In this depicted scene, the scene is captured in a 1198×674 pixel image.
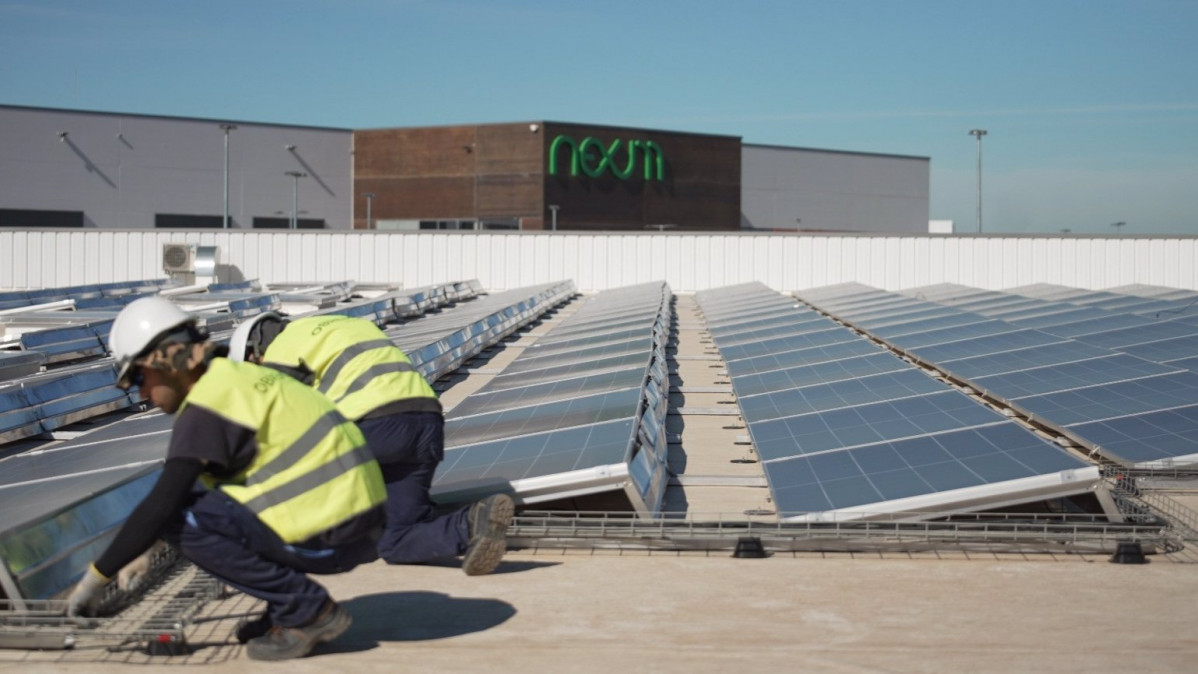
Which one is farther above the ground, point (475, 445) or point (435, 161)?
point (435, 161)

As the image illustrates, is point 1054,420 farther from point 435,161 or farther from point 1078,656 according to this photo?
point 435,161

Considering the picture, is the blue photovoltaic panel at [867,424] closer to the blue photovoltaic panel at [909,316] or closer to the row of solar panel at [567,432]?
the row of solar panel at [567,432]

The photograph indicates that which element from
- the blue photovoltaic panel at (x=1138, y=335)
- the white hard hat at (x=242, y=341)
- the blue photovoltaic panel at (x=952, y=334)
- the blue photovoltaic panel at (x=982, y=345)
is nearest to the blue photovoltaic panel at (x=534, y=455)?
the white hard hat at (x=242, y=341)

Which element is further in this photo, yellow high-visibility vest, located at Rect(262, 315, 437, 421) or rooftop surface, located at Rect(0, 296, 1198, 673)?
yellow high-visibility vest, located at Rect(262, 315, 437, 421)

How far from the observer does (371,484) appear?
19.9 ft

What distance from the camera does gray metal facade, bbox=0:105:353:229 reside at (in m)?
61.2

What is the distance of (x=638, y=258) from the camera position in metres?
40.6

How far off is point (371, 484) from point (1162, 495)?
681 centimetres

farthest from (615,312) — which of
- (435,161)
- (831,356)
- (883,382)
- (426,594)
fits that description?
(435,161)

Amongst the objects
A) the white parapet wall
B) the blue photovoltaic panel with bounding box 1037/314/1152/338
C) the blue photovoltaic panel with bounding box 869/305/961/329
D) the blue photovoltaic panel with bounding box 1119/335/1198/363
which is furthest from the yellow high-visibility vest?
the white parapet wall

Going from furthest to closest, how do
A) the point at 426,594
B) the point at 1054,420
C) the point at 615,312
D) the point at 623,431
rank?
1. the point at 615,312
2. the point at 1054,420
3. the point at 623,431
4. the point at 426,594

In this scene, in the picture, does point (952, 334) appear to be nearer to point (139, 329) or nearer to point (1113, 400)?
point (1113, 400)

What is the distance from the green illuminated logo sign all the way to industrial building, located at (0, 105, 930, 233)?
0.19 ft

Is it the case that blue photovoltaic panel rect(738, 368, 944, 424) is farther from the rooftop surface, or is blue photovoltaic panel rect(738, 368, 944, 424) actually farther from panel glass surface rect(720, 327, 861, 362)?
panel glass surface rect(720, 327, 861, 362)
